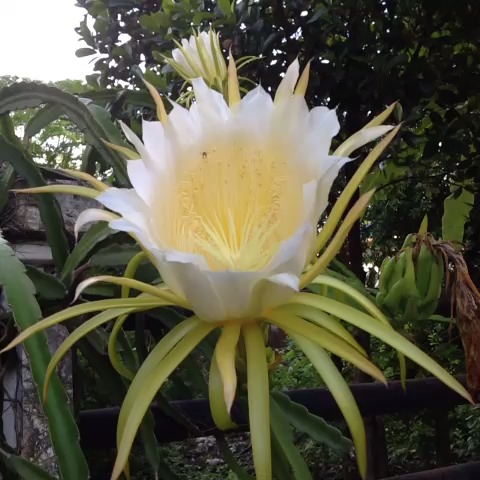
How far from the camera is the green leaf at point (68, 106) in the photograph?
56 cm

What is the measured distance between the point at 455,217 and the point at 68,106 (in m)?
0.72

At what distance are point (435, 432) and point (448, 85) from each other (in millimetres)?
1091

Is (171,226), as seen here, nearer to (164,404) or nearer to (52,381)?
(52,381)

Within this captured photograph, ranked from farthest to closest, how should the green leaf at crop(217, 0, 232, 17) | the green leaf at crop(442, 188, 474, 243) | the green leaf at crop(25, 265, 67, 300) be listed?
the green leaf at crop(217, 0, 232, 17)
the green leaf at crop(442, 188, 474, 243)
the green leaf at crop(25, 265, 67, 300)

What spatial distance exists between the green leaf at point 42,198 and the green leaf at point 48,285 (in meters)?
0.03

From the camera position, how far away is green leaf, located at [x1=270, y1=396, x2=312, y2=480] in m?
0.44

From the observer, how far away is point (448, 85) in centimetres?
144

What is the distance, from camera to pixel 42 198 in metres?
0.54

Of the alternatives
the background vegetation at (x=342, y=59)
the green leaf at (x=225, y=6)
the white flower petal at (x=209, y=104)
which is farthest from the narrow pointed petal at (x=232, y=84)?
the green leaf at (x=225, y=6)

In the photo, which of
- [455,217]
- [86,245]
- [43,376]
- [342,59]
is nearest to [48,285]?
[86,245]

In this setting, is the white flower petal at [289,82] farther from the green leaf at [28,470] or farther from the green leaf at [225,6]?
the green leaf at [225,6]

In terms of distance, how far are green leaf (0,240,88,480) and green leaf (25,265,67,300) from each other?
90mm

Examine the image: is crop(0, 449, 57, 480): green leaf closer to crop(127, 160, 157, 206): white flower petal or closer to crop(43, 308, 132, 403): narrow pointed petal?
crop(43, 308, 132, 403): narrow pointed petal

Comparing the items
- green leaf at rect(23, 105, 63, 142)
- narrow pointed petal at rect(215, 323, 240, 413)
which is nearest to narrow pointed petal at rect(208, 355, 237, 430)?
narrow pointed petal at rect(215, 323, 240, 413)
